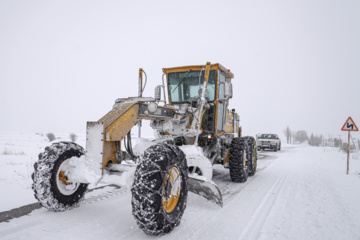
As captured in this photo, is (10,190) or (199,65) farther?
(199,65)

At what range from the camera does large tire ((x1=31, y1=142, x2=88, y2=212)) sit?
3291 mm

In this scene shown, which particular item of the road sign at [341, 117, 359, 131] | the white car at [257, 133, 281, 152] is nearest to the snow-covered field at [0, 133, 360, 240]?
the road sign at [341, 117, 359, 131]

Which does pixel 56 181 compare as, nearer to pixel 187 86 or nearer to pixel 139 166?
pixel 139 166

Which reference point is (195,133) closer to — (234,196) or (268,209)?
(234,196)

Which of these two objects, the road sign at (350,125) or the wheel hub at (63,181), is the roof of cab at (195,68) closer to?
the wheel hub at (63,181)

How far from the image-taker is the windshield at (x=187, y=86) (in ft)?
19.5

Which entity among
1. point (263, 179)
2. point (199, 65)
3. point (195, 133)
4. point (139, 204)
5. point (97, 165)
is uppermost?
point (199, 65)

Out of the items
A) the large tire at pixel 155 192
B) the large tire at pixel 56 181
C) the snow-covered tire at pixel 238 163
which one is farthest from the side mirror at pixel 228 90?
the large tire at pixel 56 181

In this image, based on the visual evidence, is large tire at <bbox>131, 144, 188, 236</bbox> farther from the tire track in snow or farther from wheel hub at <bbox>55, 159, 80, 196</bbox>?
wheel hub at <bbox>55, 159, 80, 196</bbox>

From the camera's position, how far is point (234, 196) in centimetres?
482

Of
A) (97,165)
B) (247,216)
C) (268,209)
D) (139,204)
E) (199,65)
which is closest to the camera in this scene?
(139,204)

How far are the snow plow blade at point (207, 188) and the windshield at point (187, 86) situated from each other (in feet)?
8.34

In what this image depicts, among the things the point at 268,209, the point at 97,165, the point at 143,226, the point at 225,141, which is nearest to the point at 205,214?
the point at 268,209

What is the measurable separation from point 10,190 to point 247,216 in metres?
4.30
